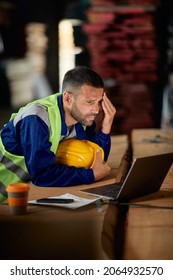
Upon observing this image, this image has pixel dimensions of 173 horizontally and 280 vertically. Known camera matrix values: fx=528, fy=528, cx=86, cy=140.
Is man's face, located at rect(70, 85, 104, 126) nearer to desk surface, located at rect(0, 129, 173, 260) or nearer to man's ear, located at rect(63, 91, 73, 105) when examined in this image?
man's ear, located at rect(63, 91, 73, 105)

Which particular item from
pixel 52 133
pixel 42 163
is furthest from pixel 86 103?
pixel 42 163

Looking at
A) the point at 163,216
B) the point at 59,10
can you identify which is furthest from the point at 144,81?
the point at 163,216

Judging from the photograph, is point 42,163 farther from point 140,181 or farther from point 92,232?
point 92,232

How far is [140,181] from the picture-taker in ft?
6.66

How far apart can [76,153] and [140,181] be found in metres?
0.57

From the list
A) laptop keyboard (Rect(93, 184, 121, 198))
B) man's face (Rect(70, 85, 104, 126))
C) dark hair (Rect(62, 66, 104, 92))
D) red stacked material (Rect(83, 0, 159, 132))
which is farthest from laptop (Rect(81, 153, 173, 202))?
red stacked material (Rect(83, 0, 159, 132))

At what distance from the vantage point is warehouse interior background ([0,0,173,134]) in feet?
15.0

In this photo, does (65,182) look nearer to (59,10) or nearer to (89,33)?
(89,33)

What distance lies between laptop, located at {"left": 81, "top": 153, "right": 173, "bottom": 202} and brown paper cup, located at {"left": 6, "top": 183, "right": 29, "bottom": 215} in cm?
37

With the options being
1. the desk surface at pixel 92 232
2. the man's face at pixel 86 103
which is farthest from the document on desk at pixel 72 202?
the man's face at pixel 86 103

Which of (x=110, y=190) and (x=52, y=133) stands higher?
(x=52, y=133)

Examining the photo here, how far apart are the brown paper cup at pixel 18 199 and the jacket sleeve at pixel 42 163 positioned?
472 mm
